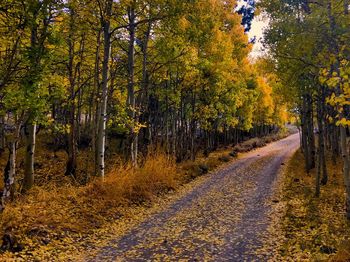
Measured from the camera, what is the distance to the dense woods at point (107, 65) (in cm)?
809

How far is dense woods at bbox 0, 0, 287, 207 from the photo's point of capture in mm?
8094

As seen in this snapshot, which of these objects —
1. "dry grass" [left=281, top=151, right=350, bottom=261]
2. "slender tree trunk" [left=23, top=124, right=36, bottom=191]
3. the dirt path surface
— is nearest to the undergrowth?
"slender tree trunk" [left=23, top=124, right=36, bottom=191]

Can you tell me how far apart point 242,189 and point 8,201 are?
376 inches

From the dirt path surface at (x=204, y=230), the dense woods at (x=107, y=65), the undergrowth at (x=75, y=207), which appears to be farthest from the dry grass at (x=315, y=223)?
the dense woods at (x=107, y=65)

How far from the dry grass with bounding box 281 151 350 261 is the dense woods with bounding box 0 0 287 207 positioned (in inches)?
262

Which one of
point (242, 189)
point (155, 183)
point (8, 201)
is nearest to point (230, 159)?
point (242, 189)

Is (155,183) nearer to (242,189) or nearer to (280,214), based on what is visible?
(242,189)

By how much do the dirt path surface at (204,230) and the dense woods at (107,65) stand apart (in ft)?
11.0

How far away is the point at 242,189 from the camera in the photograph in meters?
14.4

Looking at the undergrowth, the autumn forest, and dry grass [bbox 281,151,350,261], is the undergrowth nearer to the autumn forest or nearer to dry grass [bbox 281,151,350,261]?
the autumn forest

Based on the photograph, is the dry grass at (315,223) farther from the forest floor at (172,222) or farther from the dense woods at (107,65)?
the dense woods at (107,65)

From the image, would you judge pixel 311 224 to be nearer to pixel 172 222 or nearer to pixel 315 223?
pixel 315 223

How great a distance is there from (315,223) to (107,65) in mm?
8748

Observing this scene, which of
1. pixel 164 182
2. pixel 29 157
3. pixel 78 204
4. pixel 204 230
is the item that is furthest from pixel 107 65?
pixel 204 230
